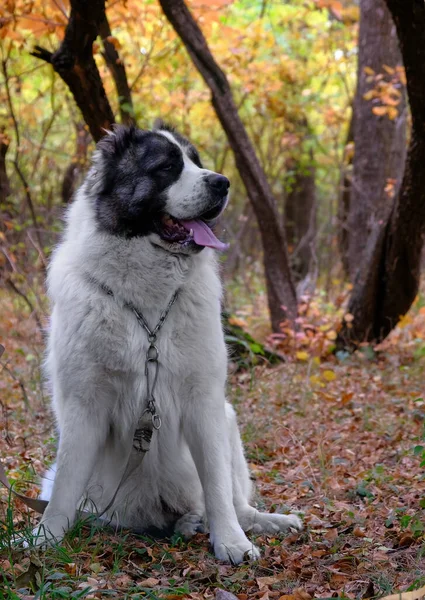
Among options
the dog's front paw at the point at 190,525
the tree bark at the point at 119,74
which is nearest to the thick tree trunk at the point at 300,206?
the tree bark at the point at 119,74

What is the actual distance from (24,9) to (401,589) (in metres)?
5.50

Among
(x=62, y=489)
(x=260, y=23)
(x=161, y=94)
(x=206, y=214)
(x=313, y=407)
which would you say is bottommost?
(x=313, y=407)

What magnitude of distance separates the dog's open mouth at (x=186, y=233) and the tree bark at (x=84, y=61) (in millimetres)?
2633

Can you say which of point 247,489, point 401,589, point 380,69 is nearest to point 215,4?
point 380,69

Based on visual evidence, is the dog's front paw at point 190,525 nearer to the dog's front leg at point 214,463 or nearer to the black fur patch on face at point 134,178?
the dog's front leg at point 214,463

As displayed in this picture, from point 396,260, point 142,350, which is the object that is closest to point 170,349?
point 142,350

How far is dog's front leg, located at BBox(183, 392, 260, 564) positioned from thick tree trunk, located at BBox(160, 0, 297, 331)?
4.55 meters

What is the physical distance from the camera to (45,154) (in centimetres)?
1272

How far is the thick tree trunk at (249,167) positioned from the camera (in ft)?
22.7

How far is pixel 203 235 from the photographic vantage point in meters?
3.48

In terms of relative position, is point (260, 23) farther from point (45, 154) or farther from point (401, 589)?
point (401, 589)

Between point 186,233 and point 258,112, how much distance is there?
32.5 feet

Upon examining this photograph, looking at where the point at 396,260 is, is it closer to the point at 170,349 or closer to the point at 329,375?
the point at 329,375

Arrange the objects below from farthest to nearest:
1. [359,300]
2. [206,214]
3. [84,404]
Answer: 1. [359,300]
2. [206,214]
3. [84,404]
